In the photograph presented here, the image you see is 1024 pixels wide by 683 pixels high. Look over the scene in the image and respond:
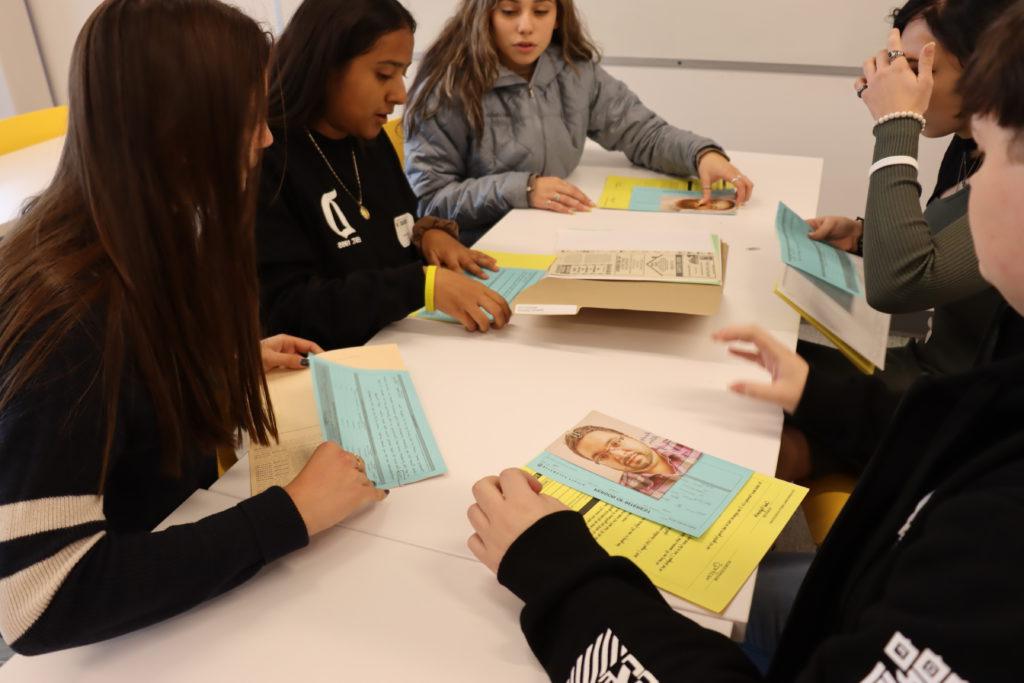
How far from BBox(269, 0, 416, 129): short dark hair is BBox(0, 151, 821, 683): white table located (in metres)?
0.44

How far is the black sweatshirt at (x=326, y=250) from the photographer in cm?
124

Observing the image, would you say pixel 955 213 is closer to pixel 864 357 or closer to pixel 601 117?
pixel 864 357

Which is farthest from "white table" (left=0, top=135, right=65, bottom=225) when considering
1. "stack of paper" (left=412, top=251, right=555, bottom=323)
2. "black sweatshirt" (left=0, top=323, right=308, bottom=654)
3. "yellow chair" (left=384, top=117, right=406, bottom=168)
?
"black sweatshirt" (left=0, top=323, right=308, bottom=654)

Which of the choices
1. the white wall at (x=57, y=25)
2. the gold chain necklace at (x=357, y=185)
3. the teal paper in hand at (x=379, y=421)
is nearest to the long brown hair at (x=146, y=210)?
the teal paper in hand at (x=379, y=421)

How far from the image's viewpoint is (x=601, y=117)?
2139 mm

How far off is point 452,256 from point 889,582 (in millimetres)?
1110

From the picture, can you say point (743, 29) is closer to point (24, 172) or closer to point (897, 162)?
point (897, 162)

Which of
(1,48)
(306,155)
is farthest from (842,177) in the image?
(1,48)

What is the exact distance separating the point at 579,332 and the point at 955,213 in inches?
26.7

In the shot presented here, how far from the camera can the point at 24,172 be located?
213cm

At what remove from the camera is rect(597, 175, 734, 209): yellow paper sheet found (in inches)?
72.0

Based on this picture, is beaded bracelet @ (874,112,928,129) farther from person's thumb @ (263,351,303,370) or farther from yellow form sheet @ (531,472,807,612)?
person's thumb @ (263,351,303,370)

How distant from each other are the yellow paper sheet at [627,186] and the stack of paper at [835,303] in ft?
1.72

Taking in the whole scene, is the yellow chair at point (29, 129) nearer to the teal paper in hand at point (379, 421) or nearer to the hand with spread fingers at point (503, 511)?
the teal paper in hand at point (379, 421)
